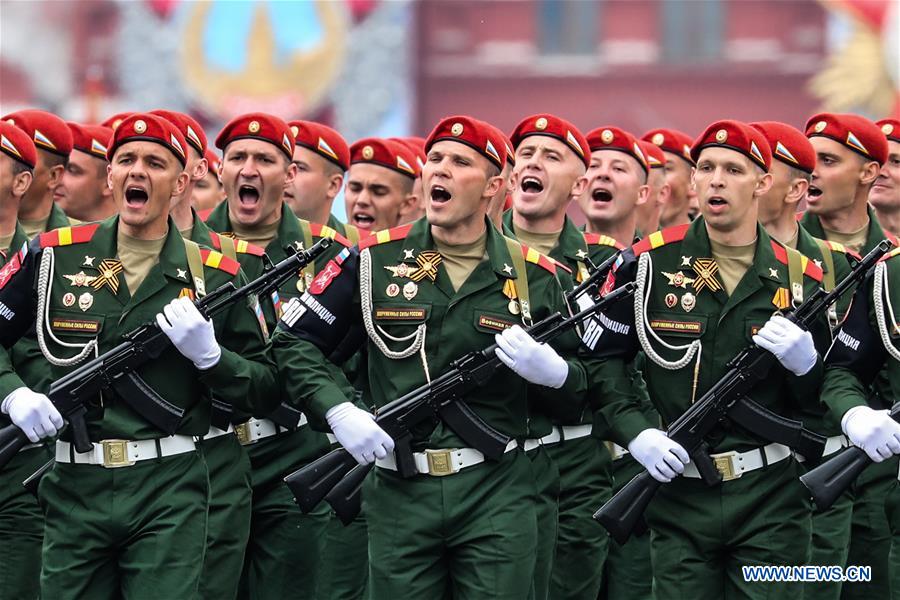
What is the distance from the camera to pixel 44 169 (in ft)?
35.1

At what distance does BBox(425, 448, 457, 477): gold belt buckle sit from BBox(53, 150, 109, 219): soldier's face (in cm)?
383

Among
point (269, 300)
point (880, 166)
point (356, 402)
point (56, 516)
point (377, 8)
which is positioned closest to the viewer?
point (56, 516)

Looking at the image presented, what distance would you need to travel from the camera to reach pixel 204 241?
31.2 feet

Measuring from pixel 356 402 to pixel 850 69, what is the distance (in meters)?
51.6

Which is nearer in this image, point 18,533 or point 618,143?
point 18,533

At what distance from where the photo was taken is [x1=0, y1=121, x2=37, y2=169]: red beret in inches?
400


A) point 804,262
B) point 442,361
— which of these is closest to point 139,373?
point 442,361

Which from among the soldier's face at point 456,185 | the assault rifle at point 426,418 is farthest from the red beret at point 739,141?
the soldier's face at point 456,185

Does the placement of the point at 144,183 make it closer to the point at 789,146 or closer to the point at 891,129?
the point at 789,146

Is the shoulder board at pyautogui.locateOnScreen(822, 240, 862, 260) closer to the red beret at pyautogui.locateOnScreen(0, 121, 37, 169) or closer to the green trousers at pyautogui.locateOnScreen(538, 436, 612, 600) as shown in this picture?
the green trousers at pyautogui.locateOnScreen(538, 436, 612, 600)

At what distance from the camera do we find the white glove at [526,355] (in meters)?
8.34

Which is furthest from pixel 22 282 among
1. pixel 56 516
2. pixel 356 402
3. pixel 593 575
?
pixel 593 575

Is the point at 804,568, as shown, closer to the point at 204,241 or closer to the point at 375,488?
the point at 375,488

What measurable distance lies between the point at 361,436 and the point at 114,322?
45.3 inches
